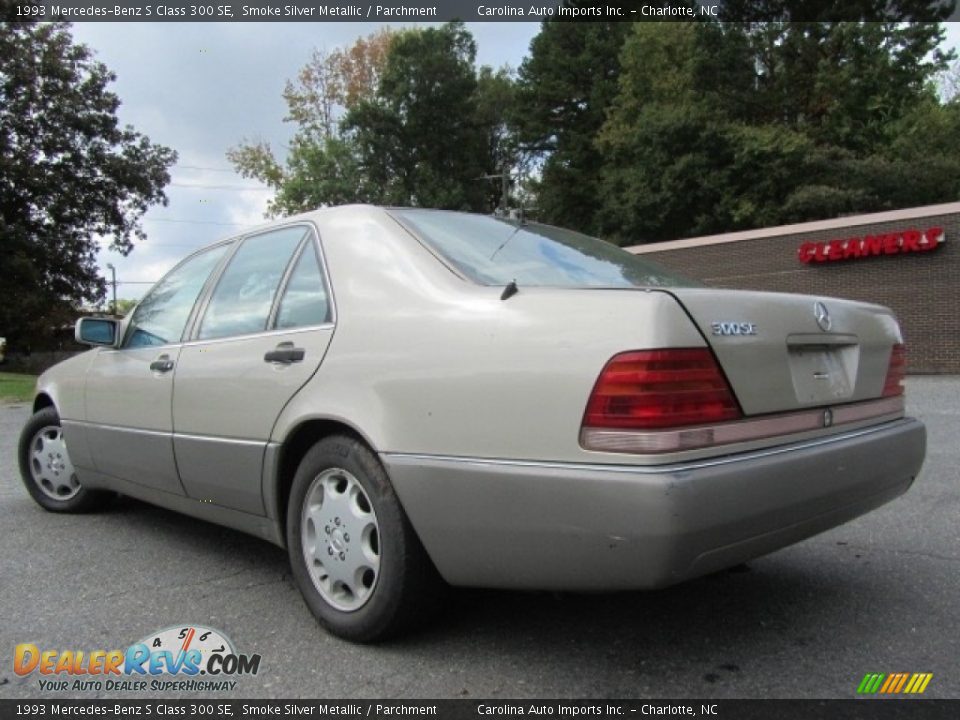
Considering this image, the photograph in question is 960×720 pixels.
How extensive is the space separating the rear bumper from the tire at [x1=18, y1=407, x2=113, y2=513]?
3.08 metres

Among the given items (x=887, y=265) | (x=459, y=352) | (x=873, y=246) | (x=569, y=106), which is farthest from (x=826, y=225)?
(x=569, y=106)

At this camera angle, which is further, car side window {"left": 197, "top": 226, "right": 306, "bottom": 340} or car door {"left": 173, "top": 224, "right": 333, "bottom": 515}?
car side window {"left": 197, "top": 226, "right": 306, "bottom": 340}

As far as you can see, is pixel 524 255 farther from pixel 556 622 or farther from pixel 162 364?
pixel 162 364

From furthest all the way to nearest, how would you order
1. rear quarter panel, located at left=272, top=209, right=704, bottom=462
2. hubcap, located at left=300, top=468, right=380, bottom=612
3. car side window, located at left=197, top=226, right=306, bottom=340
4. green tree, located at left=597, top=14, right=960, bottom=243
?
green tree, located at left=597, top=14, right=960, bottom=243 → car side window, located at left=197, top=226, right=306, bottom=340 → hubcap, located at left=300, top=468, right=380, bottom=612 → rear quarter panel, located at left=272, top=209, right=704, bottom=462

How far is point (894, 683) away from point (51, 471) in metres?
4.59

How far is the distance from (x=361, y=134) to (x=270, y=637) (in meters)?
40.7

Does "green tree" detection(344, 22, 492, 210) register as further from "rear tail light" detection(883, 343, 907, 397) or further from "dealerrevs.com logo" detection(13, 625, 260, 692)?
"dealerrevs.com logo" detection(13, 625, 260, 692)

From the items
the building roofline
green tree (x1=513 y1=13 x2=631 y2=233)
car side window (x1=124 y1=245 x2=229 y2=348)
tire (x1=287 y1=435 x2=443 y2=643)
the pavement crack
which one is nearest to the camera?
tire (x1=287 y1=435 x2=443 y2=643)

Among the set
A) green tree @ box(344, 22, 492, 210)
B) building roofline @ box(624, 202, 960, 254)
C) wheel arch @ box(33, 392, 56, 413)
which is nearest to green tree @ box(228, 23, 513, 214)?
green tree @ box(344, 22, 492, 210)

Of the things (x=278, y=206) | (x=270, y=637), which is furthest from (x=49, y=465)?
(x=278, y=206)

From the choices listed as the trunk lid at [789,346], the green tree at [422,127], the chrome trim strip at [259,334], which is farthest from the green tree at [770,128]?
the chrome trim strip at [259,334]

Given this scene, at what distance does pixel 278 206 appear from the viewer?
43.4 metres

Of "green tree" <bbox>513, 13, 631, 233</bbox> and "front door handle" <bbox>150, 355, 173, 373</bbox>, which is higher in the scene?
"green tree" <bbox>513, 13, 631, 233</bbox>

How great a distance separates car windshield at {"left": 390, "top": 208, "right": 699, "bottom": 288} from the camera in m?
2.67
